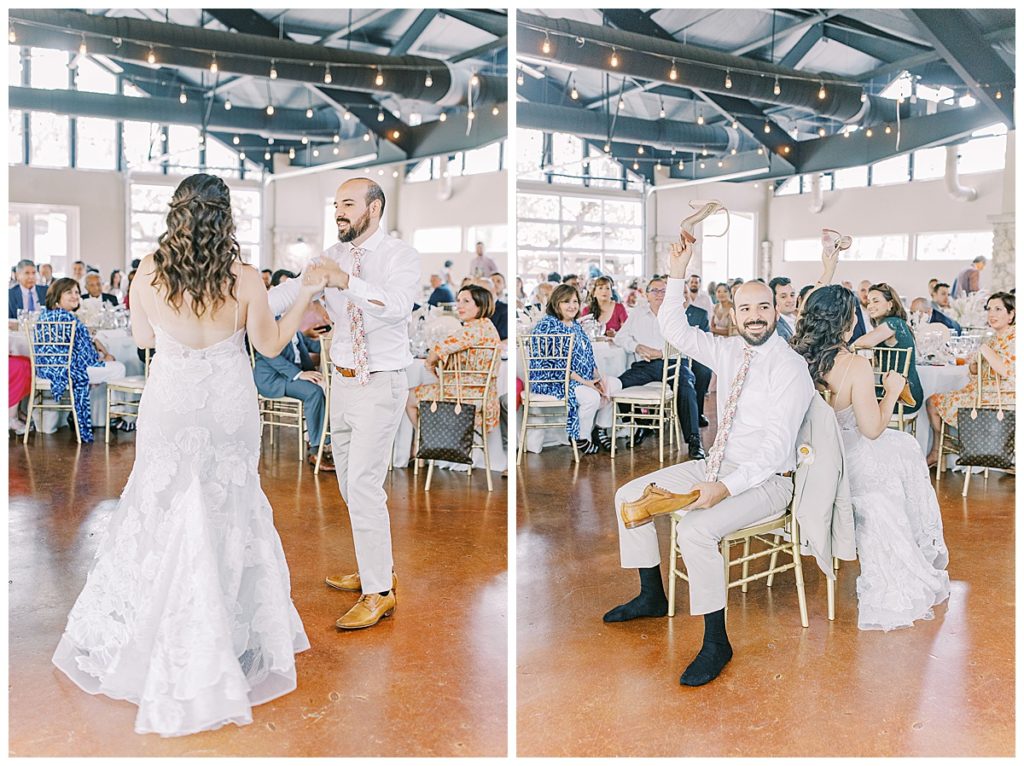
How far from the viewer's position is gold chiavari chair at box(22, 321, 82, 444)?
6961mm

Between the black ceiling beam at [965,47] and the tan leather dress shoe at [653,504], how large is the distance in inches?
324

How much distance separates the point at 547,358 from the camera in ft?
19.8

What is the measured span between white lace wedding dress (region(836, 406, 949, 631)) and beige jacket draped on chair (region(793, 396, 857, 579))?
0.21 m

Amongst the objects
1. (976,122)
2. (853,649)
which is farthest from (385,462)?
(976,122)

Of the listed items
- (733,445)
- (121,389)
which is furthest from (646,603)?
(121,389)

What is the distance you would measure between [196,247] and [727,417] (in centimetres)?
174

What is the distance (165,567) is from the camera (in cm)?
268

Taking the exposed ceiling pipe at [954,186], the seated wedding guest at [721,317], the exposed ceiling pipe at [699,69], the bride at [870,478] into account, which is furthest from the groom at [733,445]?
the exposed ceiling pipe at [954,186]

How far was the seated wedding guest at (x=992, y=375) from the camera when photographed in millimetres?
5520

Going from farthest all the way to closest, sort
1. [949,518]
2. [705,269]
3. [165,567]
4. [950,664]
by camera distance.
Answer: [705,269]
[949,518]
[950,664]
[165,567]

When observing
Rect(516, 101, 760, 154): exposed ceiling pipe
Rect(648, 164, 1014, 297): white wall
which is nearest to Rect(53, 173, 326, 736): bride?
Rect(516, 101, 760, 154): exposed ceiling pipe

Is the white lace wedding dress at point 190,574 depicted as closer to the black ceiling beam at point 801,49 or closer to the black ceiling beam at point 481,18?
the black ceiling beam at point 481,18

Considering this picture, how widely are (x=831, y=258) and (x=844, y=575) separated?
132 cm

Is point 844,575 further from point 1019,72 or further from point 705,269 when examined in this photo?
point 705,269
